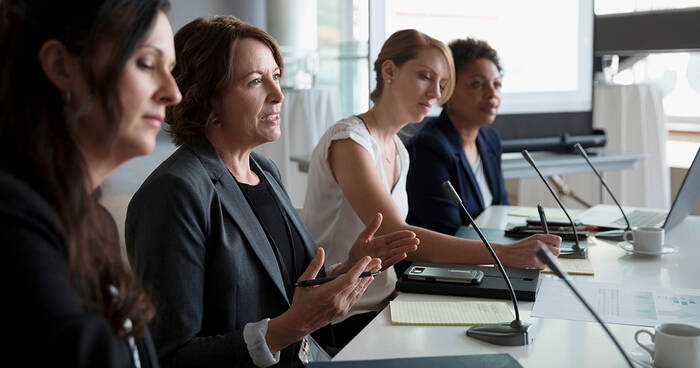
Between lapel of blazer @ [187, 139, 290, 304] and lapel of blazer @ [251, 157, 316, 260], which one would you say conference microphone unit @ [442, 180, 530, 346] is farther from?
lapel of blazer @ [251, 157, 316, 260]

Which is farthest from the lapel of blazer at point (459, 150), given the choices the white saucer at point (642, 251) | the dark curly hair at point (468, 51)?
the white saucer at point (642, 251)

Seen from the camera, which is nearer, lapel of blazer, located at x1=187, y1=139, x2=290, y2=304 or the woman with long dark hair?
the woman with long dark hair

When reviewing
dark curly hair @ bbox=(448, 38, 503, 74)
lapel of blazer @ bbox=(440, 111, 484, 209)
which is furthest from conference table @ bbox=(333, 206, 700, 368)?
dark curly hair @ bbox=(448, 38, 503, 74)

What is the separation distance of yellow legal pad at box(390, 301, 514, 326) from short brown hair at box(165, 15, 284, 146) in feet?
2.00

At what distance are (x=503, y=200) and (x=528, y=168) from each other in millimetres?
883

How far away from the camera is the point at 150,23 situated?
85cm

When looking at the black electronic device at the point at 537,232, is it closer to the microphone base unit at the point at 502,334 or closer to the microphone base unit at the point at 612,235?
the microphone base unit at the point at 612,235

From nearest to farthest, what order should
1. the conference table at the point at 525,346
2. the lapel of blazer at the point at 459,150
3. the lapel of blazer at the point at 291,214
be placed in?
1. the conference table at the point at 525,346
2. the lapel of blazer at the point at 291,214
3. the lapel of blazer at the point at 459,150

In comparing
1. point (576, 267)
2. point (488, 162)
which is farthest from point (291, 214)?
point (488, 162)

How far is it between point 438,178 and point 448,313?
1.13 meters

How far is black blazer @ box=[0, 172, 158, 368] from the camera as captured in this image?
64 cm

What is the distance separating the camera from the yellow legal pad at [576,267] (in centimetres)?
181

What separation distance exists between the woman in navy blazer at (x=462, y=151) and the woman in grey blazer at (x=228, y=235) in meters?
0.78

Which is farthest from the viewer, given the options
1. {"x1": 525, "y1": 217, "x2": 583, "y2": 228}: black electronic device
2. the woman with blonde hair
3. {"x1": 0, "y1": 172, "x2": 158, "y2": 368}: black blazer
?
{"x1": 525, "y1": 217, "x2": 583, "y2": 228}: black electronic device
